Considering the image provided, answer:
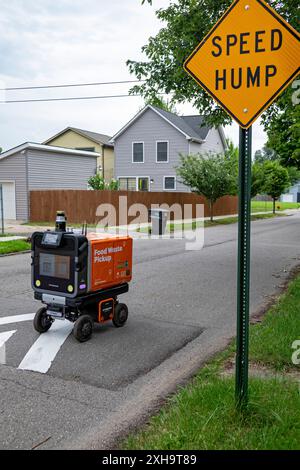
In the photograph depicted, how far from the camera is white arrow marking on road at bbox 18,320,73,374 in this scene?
500 cm

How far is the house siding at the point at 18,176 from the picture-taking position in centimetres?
2517

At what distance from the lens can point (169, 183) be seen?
36.8 m

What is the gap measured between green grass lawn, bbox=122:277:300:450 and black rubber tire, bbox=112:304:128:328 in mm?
1852

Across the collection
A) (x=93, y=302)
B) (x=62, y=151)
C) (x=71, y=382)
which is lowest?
(x=71, y=382)

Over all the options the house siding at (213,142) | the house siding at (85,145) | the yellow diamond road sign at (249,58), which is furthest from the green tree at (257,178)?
the yellow diamond road sign at (249,58)

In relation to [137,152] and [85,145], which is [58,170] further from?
[85,145]

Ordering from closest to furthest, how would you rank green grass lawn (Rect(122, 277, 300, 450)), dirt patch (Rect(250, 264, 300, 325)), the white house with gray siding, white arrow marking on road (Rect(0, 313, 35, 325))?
green grass lawn (Rect(122, 277, 300, 450)), white arrow marking on road (Rect(0, 313, 35, 325)), dirt patch (Rect(250, 264, 300, 325)), the white house with gray siding

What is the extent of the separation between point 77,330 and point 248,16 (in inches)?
151

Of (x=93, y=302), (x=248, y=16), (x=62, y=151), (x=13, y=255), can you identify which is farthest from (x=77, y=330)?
(x=62, y=151)

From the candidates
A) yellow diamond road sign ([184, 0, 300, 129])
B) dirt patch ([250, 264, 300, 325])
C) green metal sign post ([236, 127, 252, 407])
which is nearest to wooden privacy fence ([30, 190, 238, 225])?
dirt patch ([250, 264, 300, 325])

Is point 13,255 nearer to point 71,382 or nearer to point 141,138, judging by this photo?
point 71,382

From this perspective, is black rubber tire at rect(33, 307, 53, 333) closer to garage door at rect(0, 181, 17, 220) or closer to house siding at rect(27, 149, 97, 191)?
house siding at rect(27, 149, 97, 191)

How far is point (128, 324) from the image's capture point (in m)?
6.59

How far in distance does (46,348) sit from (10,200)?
21.4m
